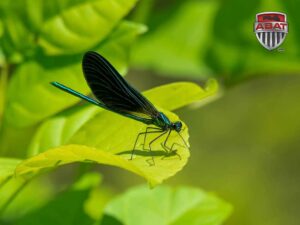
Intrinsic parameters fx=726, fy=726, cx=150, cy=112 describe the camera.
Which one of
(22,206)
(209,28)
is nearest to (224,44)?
(209,28)

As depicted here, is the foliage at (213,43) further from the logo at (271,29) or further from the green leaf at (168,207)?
the green leaf at (168,207)

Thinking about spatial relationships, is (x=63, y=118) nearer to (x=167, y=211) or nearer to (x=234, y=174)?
(x=167, y=211)

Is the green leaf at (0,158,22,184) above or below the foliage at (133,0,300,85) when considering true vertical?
below

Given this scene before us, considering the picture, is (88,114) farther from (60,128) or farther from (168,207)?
(168,207)

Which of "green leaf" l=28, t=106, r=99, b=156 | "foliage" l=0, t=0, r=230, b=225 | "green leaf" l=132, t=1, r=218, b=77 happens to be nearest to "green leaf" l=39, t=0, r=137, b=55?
"foliage" l=0, t=0, r=230, b=225

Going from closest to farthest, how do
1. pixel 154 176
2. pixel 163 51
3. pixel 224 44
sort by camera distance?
pixel 154 176
pixel 224 44
pixel 163 51

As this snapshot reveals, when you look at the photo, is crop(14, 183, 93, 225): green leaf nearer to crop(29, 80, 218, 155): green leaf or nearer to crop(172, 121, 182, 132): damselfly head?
crop(29, 80, 218, 155): green leaf
